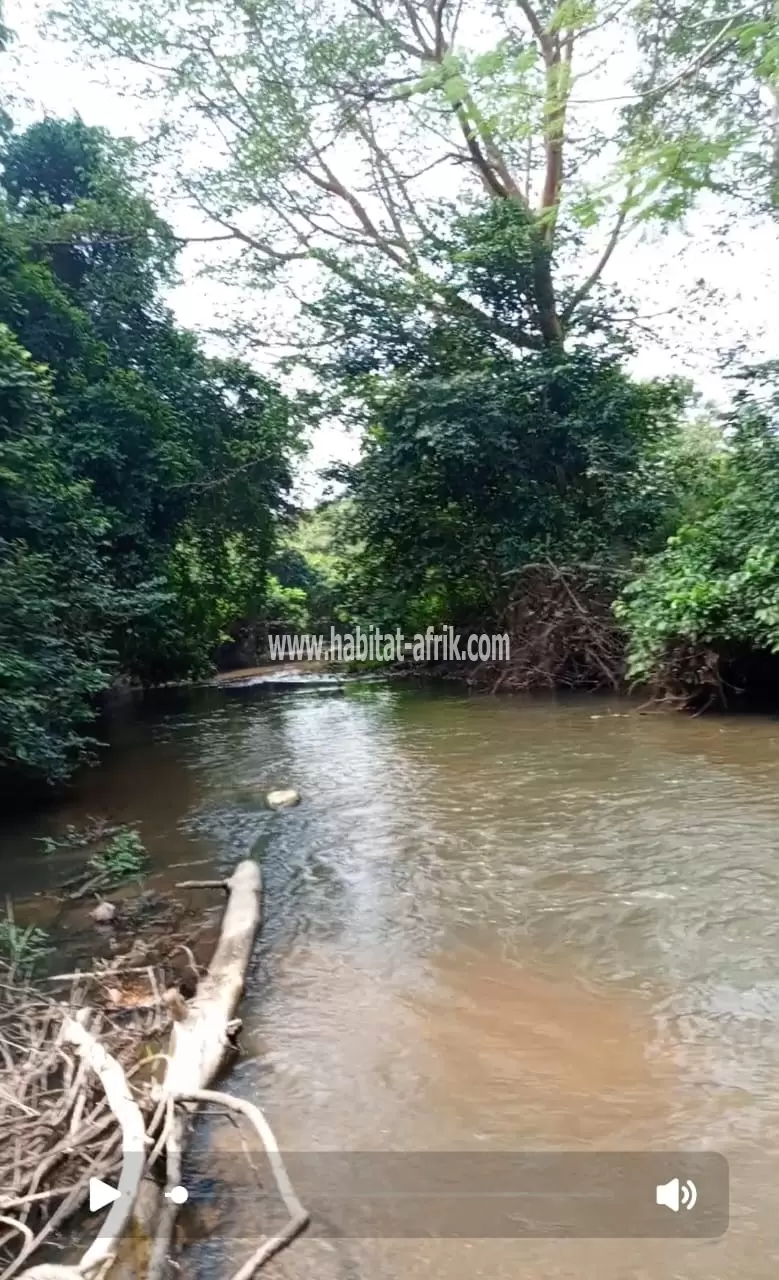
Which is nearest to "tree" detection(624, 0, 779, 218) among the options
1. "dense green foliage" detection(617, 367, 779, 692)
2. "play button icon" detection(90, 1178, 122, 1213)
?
"dense green foliage" detection(617, 367, 779, 692)

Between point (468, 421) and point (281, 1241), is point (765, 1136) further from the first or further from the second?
point (468, 421)

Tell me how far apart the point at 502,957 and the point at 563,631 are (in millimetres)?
9288

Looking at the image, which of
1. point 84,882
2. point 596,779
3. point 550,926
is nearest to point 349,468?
point 596,779

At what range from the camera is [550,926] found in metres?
4.34

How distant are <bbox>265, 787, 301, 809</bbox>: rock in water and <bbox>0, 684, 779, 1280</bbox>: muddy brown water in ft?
0.37

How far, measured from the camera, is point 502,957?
405 cm

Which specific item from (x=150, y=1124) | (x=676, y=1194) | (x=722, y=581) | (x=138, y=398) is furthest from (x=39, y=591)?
(x=722, y=581)

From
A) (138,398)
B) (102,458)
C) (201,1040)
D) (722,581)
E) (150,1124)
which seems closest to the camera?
(150,1124)

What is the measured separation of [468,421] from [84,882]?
952 centimetres

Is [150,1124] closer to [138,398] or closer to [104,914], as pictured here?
[104,914]

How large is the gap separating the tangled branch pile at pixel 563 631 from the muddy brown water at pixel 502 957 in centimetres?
393

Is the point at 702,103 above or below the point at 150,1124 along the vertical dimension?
above

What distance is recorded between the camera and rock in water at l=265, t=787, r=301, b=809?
707 centimetres

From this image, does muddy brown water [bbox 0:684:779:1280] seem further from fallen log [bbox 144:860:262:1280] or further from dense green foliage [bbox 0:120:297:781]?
dense green foliage [bbox 0:120:297:781]
